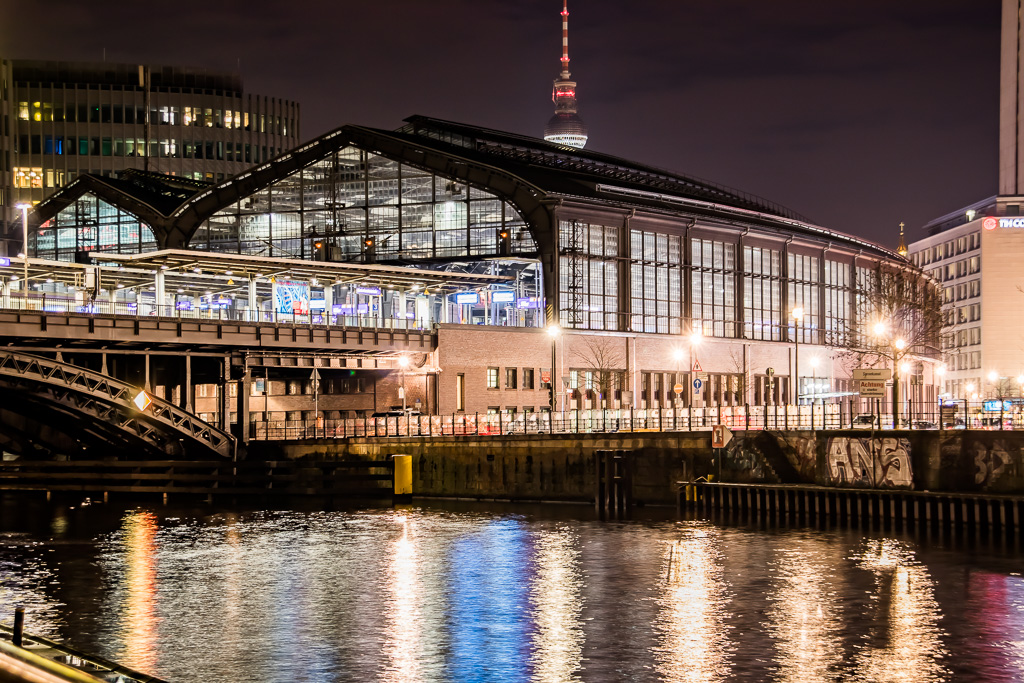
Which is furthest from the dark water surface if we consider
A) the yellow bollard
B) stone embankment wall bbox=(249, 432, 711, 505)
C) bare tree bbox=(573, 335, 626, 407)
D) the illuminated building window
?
the illuminated building window

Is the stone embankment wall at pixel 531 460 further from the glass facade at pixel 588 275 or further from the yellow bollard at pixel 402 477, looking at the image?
the glass facade at pixel 588 275

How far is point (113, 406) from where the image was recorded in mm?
80938

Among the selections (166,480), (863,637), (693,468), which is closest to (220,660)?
(863,637)

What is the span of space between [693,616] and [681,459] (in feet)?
103

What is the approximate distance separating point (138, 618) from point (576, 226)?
75.2 m

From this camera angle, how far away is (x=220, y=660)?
3391 centimetres

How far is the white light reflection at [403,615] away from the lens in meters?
32.7

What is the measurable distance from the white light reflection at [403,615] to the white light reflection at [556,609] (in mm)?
3240

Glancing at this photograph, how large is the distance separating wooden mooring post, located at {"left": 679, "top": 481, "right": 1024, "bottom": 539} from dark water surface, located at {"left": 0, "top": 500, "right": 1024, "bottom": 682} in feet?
12.3

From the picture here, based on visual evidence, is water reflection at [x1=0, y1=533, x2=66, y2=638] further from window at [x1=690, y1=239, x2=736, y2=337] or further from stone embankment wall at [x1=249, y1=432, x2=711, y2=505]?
window at [x1=690, y1=239, x2=736, y2=337]

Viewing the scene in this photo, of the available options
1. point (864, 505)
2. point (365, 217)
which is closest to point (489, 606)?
point (864, 505)

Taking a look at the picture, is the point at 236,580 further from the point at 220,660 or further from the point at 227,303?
the point at 227,303

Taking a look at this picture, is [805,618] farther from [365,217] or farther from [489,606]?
[365,217]

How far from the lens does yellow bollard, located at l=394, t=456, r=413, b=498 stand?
77.8m
